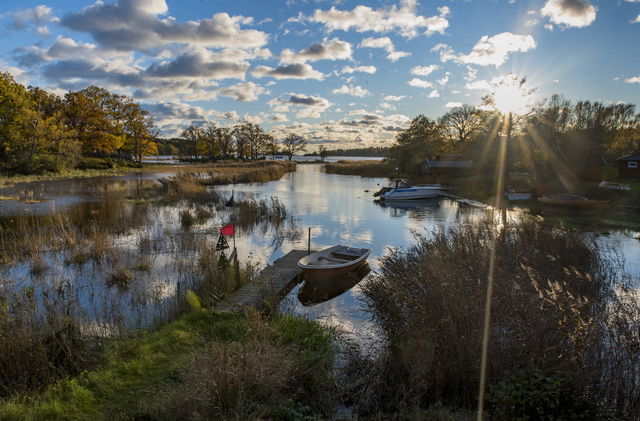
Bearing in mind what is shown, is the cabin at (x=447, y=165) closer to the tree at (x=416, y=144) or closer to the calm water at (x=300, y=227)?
the tree at (x=416, y=144)

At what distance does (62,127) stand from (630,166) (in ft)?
253

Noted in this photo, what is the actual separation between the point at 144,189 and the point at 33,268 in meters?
25.5

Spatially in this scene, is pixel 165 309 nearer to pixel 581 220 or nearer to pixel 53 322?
pixel 53 322

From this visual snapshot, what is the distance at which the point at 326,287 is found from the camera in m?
13.4

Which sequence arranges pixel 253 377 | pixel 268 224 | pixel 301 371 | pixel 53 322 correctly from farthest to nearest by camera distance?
pixel 268 224 < pixel 53 322 < pixel 301 371 < pixel 253 377

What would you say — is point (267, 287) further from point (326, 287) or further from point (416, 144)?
point (416, 144)

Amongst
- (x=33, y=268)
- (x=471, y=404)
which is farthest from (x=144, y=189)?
(x=471, y=404)

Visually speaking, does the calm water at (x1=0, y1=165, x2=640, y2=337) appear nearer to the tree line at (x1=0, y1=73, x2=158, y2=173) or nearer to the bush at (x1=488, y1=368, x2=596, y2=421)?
the bush at (x1=488, y1=368, x2=596, y2=421)

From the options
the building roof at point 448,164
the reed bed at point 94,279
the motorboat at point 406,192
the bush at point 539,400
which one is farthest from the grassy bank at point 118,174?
the bush at point 539,400

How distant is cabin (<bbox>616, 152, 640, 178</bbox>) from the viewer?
45.2 m

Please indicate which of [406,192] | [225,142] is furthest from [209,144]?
[406,192]

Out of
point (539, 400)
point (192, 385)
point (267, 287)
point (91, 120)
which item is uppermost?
point (91, 120)

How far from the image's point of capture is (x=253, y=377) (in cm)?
561

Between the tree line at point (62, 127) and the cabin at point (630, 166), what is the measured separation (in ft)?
235
